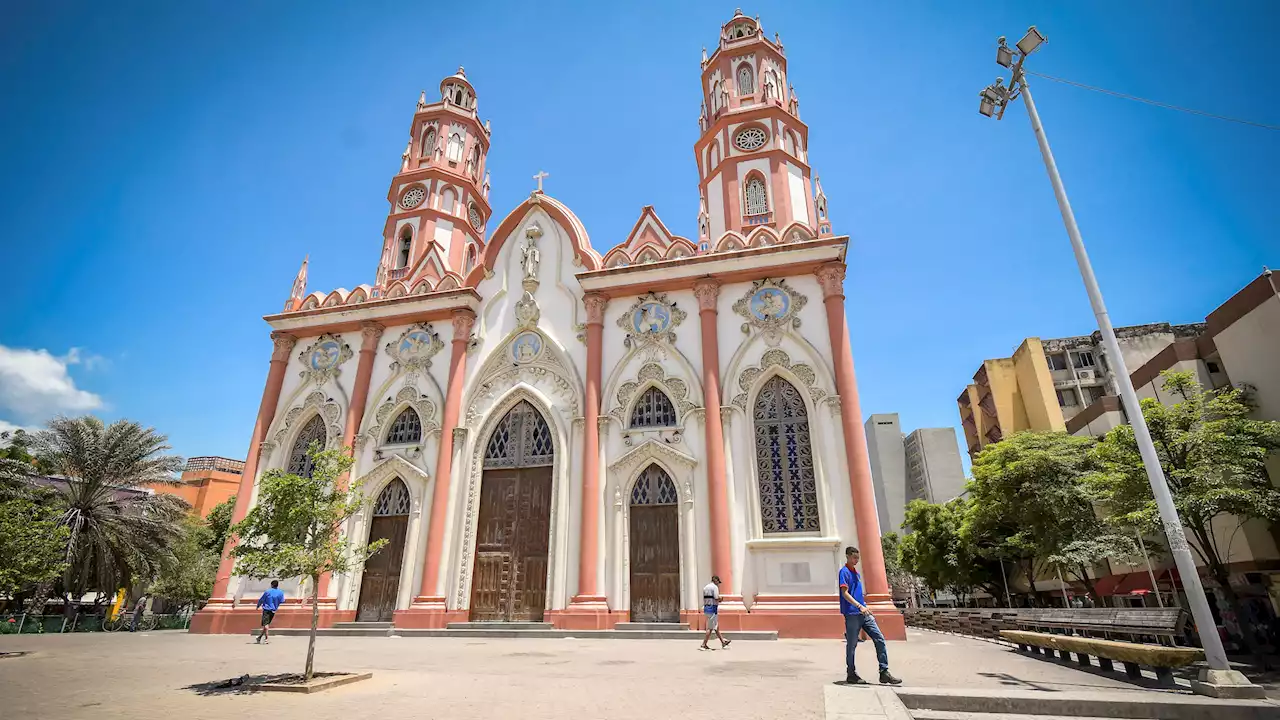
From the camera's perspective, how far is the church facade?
612 inches

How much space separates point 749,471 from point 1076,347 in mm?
35375

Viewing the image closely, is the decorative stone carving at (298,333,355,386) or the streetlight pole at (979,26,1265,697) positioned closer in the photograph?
the streetlight pole at (979,26,1265,697)

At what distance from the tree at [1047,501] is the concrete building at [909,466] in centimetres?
3632

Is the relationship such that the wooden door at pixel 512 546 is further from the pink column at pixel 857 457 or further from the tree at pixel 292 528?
the tree at pixel 292 528

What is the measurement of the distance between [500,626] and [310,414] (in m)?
10.1

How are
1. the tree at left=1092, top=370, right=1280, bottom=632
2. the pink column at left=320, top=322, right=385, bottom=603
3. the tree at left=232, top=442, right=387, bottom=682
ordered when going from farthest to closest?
the pink column at left=320, top=322, right=385, bottom=603 < the tree at left=1092, top=370, right=1280, bottom=632 < the tree at left=232, top=442, right=387, bottom=682

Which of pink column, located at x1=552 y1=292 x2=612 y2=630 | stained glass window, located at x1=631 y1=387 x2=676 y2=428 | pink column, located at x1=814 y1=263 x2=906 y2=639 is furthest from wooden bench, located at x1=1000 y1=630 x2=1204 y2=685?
stained glass window, located at x1=631 y1=387 x2=676 y2=428

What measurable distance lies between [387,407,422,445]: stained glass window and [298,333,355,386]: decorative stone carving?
314 cm

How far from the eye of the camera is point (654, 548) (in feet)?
53.1

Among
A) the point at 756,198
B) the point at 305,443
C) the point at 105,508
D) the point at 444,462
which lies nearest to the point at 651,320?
the point at 756,198

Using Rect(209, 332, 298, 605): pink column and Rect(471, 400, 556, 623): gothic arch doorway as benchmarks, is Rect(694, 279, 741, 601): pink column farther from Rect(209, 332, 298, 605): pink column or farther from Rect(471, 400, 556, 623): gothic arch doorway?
Rect(209, 332, 298, 605): pink column

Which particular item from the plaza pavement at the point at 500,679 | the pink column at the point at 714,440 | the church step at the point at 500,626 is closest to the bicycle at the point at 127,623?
the plaza pavement at the point at 500,679

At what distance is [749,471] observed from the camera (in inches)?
637

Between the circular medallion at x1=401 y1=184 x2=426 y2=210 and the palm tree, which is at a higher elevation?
the circular medallion at x1=401 y1=184 x2=426 y2=210
